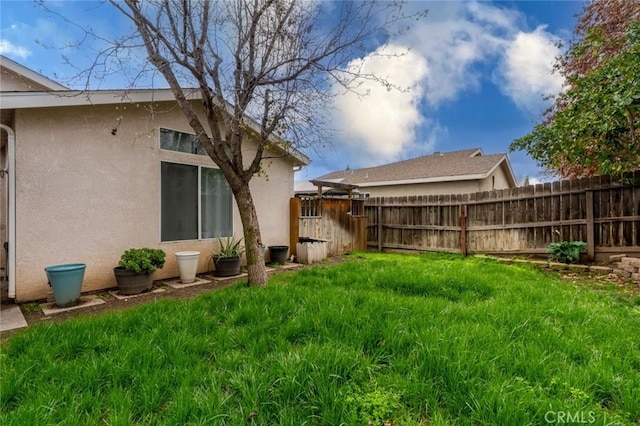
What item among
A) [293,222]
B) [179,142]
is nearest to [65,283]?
[179,142]

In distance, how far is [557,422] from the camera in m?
1.69

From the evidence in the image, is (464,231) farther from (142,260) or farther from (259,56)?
(142,260)

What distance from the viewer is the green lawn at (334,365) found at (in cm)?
188

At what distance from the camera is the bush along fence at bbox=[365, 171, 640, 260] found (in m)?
6.50

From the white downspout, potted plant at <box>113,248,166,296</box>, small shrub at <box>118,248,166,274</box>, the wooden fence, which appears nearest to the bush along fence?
the wooden fence

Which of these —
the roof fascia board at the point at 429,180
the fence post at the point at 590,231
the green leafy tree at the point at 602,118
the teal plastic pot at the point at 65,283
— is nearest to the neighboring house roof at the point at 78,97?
the teal plastic pot at the point at 65,283

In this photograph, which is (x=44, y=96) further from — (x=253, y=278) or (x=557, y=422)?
(x=557, y=422)

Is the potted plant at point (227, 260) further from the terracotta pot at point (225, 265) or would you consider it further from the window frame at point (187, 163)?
the window frame at point (187, 163)

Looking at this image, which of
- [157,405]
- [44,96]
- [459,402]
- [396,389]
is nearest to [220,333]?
[157,405]

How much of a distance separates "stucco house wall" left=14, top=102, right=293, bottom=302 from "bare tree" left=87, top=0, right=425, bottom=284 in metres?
1.20

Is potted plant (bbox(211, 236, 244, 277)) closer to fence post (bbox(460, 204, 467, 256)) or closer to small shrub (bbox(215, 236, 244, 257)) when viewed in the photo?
small shrub (bbox(215, 236, 244, 257))

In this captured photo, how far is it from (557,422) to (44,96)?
6.82m

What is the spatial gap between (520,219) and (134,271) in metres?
9.19

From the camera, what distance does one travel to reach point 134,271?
510 cm
